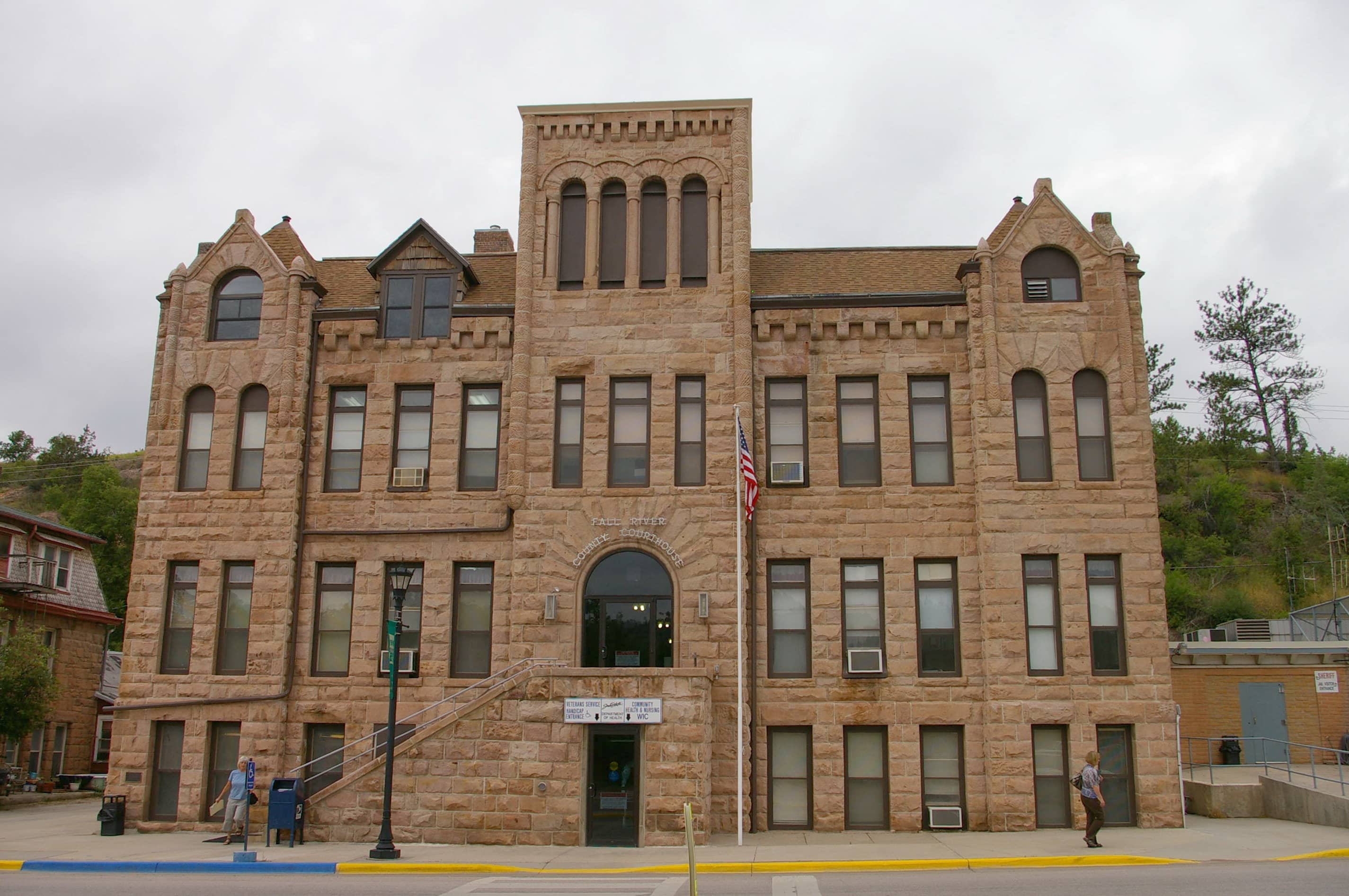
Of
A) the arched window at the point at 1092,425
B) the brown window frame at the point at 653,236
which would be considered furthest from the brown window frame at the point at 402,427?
the arched window at the point at 1092,425

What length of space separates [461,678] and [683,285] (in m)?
9.41

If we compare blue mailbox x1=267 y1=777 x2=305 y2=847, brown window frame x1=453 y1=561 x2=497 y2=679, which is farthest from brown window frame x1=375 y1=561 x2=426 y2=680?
blue mailbox x1=267 y1=777 x2=305 y2=847

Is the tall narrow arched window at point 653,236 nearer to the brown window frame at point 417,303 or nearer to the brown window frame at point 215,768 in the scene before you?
the brown window frame at point 417,303

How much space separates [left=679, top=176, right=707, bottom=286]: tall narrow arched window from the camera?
921 inches

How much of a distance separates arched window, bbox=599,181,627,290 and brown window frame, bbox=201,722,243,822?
12.0 metres

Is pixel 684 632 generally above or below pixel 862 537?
below

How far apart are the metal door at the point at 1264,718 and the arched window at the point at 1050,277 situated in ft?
41.2

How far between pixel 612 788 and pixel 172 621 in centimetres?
1043

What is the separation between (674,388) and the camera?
22.6 metres

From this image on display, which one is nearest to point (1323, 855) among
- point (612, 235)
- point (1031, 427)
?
point (1031, 427)

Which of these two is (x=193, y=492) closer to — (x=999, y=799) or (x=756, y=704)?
(x=756, y=704)

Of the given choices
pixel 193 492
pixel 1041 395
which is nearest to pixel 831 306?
pixel 1041 395

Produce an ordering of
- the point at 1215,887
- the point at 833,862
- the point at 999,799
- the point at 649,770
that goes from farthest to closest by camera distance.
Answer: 1. the point at 999,799
2. the point at 649,770
3. the point at 833,862
4. the point at 1215,887

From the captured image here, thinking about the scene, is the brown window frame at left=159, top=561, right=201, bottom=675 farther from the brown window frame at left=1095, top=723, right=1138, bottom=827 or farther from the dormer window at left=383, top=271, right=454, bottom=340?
the brown window frame at left=1095, top=723, right=1138, bottom=827
